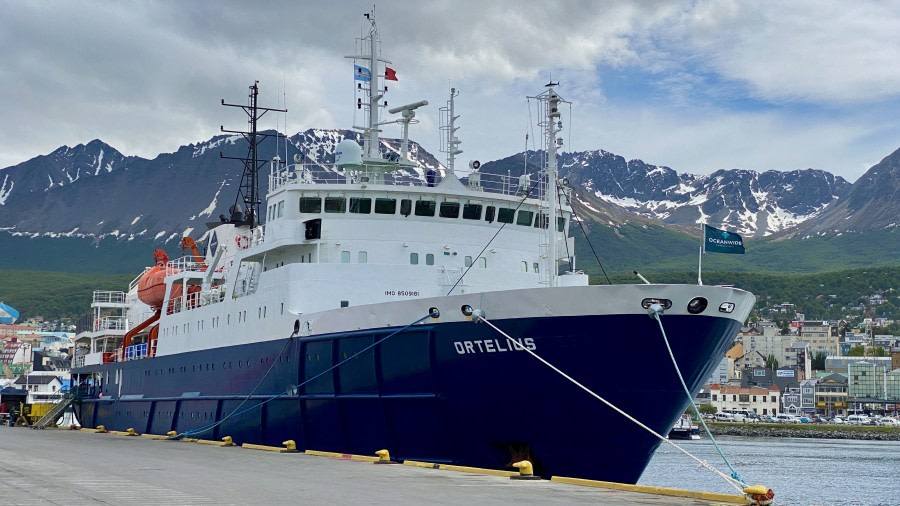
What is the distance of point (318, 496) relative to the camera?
13.9 m

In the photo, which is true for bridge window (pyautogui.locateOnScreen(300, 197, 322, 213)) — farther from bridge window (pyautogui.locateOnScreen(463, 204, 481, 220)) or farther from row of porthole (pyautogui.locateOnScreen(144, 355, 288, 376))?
row of porthole (pyautogui.locateOnScreen(144, 355, 288, 376))

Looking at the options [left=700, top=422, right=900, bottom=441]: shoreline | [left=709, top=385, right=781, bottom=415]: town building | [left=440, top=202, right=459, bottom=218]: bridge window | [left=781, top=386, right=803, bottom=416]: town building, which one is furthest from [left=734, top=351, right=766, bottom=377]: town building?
[left=440, top=202, right=459, bottom=218]: bridge window

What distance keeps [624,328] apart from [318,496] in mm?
6803

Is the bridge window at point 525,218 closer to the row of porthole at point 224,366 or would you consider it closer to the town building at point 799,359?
the row of porthole at point 224,366

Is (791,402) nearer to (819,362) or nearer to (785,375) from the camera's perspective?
(785,375)

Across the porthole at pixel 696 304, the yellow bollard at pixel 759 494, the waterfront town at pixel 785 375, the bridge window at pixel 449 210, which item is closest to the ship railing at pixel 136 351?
the bridge window at pixel 449 210

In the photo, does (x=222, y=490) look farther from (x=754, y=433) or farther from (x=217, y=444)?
(x=754, y=433)

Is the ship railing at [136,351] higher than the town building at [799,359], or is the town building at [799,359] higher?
the town building at [799,359]

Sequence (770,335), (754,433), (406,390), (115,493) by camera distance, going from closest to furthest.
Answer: (115,493) < (406,390) < (754,433) < (770,335)

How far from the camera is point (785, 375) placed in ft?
512

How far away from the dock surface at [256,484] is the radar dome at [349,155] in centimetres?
820

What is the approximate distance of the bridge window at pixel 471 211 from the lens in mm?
25891

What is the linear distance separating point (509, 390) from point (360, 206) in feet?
24.6

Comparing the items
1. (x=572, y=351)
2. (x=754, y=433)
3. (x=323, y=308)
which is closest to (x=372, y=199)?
(x=323, y=308)
